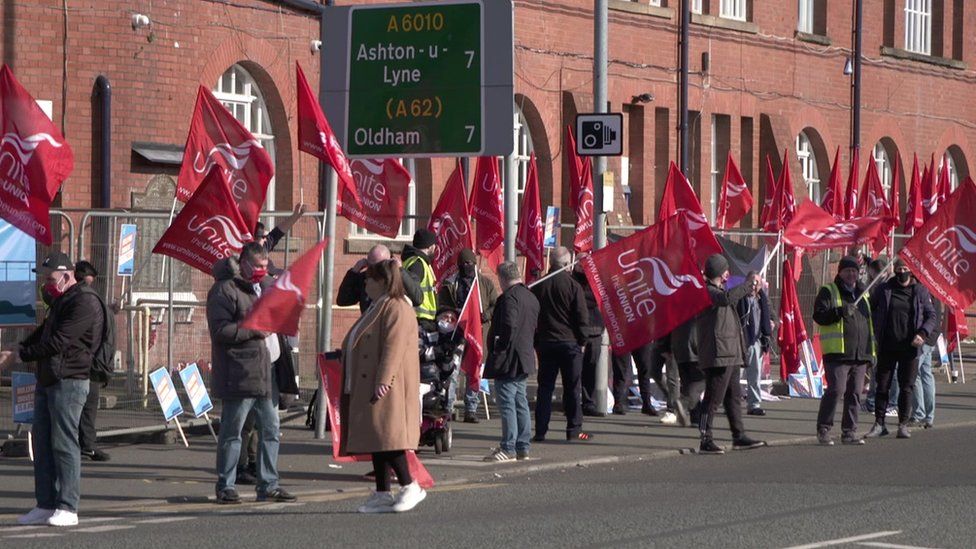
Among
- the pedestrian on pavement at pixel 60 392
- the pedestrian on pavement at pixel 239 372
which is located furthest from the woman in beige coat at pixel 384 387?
the pedestrian on pavement at pixel 60 392

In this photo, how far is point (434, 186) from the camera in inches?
1103

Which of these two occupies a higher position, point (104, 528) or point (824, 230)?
point (824, 230)

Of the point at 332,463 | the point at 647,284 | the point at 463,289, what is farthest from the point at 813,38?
the point at 332,463

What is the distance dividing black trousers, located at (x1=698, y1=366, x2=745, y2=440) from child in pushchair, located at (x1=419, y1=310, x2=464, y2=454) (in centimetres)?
226

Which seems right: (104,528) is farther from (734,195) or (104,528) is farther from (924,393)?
(734,195)

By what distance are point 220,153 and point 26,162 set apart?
2.08m

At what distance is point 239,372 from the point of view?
1223 cm

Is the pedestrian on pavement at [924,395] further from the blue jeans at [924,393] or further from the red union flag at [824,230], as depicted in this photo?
the red union flag at [824,230]

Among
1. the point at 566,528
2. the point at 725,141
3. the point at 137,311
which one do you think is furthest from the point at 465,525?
the point at 725,141

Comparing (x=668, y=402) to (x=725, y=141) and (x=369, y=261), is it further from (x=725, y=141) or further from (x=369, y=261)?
(x=725, y=141)

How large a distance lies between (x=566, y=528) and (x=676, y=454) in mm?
5032

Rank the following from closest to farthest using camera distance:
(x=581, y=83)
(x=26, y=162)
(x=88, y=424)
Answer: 1. (x=26, y=162)
2. (x=88, y=424)
3. (x=581, y=83)

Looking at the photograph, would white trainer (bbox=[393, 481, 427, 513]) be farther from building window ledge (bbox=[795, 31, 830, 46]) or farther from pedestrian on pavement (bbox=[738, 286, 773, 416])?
building window ledge (bbox=[795, 31, 830, 46])

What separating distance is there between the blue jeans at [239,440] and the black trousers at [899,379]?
23.5 ft
